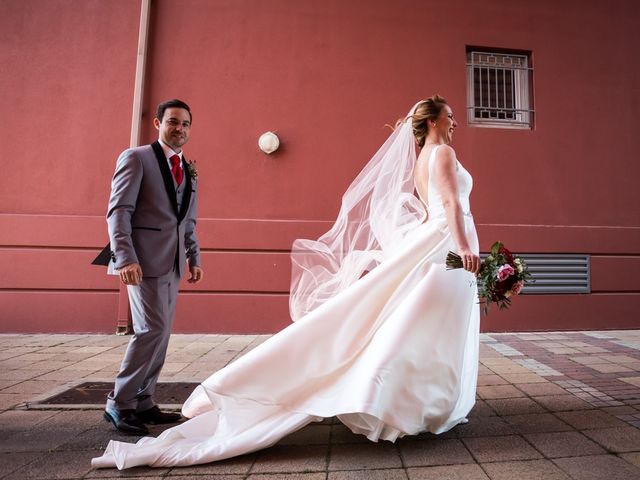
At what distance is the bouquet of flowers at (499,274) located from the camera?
2.17m

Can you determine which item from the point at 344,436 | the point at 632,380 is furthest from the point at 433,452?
the point at 632,380

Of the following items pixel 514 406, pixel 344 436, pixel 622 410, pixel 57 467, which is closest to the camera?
pixel 57 467

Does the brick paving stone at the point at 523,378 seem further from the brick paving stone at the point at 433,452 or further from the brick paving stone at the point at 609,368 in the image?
the brick paving stone at the point at 433,452

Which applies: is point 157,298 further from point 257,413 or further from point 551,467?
point 551,467

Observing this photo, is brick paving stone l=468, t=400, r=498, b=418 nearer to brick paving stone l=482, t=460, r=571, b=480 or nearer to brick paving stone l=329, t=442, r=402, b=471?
brick paving stone l=482, t=460, r=571, b=480

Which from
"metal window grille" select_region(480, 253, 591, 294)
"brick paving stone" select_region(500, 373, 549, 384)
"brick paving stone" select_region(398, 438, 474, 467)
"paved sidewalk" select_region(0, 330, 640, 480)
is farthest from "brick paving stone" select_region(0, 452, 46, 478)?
"metal window grille" select_region(480, 253, 591, 294)

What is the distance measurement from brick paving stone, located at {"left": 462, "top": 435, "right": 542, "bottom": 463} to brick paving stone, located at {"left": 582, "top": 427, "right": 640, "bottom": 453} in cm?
41

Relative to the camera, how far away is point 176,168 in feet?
8.49

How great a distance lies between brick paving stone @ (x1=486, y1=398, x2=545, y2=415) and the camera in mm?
2643

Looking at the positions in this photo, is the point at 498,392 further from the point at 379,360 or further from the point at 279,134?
the point at 279,134

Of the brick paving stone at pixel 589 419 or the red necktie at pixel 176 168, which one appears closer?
the brick paving stone at pixel 589 419

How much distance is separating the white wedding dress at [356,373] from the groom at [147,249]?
0.47m

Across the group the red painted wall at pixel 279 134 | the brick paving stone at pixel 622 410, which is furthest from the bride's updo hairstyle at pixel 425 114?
the red painted wall at pixel 279 134

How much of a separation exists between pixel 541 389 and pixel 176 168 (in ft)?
10.1
